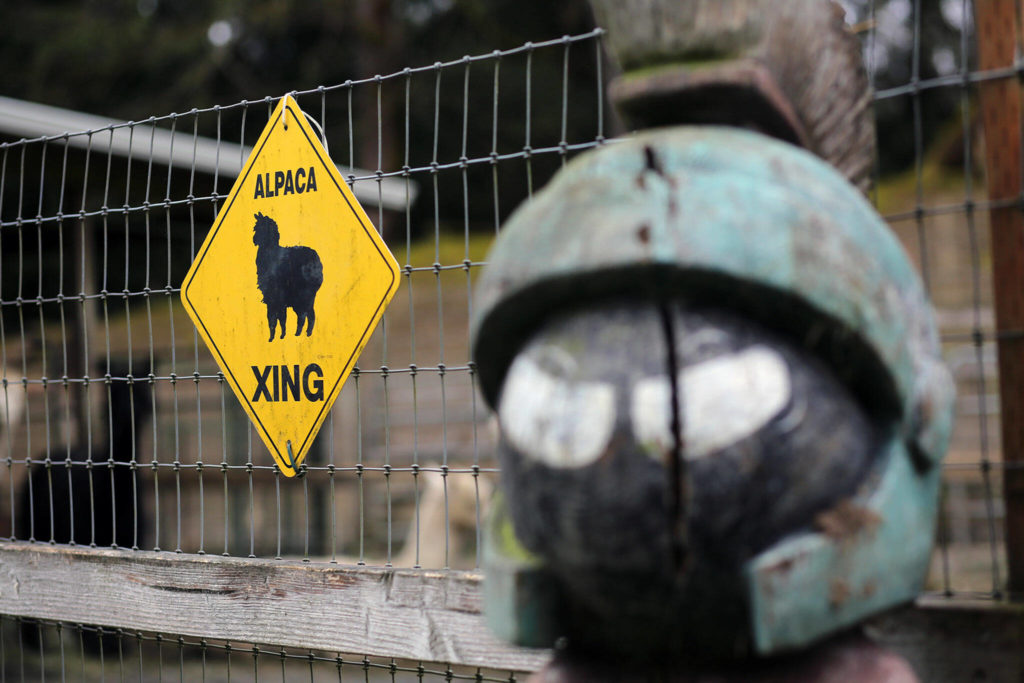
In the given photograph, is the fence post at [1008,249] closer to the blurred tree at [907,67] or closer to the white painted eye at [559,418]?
the white painted eye at [559,418]

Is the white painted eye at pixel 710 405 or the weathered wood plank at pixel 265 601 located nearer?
the white painted eye at pixel 710 405

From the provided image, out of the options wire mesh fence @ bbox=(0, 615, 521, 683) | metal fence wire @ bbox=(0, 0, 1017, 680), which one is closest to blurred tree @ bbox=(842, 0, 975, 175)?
metal fence wire @ bbox=(0, 0, 1017, 680)

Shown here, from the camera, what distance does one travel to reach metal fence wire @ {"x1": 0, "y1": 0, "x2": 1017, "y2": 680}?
8.78 ft

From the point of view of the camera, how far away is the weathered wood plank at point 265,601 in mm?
2162

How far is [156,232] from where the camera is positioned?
319 inches

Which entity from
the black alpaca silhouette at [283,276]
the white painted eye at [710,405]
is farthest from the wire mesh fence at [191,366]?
the white painted eye at [710,405]

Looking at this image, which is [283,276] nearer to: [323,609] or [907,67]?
[323,609]

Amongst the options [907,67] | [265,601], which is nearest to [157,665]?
[265,601]

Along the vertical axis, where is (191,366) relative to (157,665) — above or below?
above

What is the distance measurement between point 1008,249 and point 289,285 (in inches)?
61.1

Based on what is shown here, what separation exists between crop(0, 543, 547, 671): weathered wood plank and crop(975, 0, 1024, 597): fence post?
90 centimetres

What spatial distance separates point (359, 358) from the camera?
3.76 meters

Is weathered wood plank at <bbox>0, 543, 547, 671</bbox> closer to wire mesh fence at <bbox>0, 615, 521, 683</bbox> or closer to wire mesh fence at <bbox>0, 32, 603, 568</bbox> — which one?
wire mesh fence at <bbox>0, 32, 603, 568</bbox>

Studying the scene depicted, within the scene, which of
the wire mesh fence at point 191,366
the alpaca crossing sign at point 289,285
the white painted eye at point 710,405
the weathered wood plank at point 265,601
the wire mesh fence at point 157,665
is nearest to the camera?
the white painted eye at point 710,405
